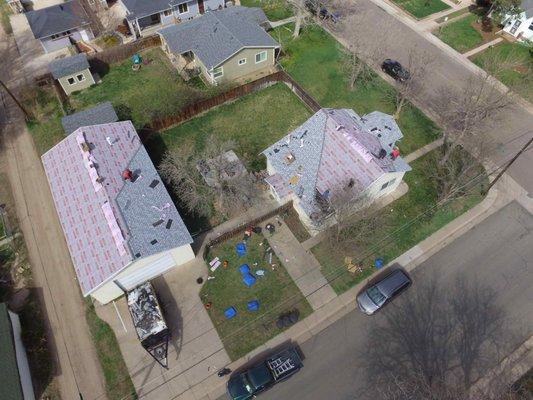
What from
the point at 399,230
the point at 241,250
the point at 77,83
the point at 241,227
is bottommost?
the point at 399,230

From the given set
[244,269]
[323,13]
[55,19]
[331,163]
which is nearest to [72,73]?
[55,19]

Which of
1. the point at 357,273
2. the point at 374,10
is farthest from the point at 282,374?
the point at 374,10

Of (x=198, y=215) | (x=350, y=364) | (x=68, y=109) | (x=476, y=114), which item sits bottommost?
(x=350, y=364)

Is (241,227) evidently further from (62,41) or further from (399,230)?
(62,41)

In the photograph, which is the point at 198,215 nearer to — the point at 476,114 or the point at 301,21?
the point at 476,114

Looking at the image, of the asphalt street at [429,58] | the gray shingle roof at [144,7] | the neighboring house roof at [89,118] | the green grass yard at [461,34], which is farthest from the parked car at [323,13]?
the neighboring house roof at [89,118]

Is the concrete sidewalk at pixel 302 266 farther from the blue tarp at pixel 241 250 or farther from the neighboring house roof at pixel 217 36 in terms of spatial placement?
the neighboring house roof at pixel 217 36
